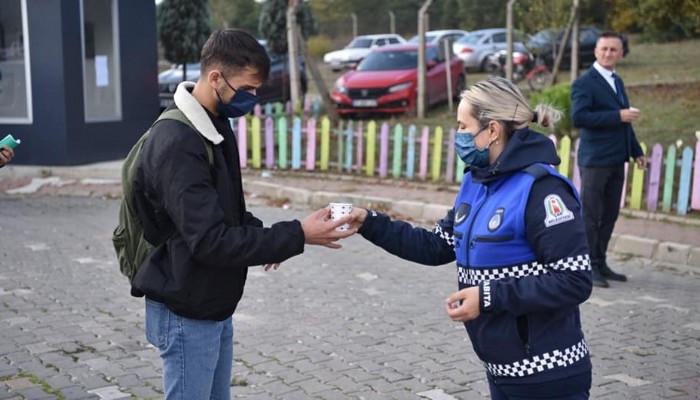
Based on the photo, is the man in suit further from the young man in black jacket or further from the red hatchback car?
the red hatchback car

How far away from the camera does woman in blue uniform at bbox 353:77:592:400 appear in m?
2.88

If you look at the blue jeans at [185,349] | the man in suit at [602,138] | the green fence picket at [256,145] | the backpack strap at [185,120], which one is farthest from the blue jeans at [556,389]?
the green fence picket at [256,145]

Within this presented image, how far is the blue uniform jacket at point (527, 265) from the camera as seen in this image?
9.44ft

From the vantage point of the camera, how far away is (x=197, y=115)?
2.99 metres

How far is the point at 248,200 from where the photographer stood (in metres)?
12.3

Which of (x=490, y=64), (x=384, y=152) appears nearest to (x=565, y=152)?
(x=384, y=152)

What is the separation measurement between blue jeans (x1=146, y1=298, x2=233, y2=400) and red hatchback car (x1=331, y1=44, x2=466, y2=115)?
1637 centimetres

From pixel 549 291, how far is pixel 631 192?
8.34m

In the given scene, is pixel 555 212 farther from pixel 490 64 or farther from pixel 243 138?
pixel 490 64

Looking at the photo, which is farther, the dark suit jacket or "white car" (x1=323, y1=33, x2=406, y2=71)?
"white car" (x1=323, y1=33, x2=406, y2=71)

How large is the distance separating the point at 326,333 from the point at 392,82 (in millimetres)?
13767

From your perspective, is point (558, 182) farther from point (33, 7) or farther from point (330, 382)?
point (33, 7)

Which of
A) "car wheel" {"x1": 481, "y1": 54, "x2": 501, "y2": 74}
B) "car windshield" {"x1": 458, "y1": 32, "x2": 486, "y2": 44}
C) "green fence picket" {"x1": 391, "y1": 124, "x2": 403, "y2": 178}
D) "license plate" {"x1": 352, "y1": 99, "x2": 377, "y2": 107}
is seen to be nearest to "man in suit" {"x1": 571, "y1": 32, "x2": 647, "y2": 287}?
"green fence picket" {"x1": 391, "y1": 124, "x2": 403, "y2": 178}

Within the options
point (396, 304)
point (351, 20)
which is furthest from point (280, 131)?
point (351, 20)
